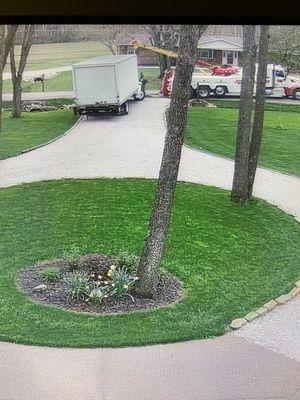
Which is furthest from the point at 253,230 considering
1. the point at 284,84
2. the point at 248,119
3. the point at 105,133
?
the point at 105,133

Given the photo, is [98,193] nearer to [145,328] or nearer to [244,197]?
[244,197]

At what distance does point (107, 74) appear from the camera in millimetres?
7117

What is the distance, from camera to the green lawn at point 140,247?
248 cm

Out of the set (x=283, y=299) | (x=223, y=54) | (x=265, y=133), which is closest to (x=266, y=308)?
(x=283, y=299)

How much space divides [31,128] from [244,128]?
145 inches

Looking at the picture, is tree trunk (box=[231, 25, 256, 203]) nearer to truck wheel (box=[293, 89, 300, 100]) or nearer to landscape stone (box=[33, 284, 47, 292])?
landscape stone (box=[33, 284, 47, 292])

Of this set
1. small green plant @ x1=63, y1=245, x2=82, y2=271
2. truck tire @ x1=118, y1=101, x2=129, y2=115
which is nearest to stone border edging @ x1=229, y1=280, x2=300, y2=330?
small green plant @ x1=63, y1=245, x2=82, y2=271

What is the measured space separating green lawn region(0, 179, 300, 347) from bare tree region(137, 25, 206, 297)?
228 millimetres

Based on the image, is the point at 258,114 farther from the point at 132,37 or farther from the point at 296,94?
the point at 296,94

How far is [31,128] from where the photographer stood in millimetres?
7238

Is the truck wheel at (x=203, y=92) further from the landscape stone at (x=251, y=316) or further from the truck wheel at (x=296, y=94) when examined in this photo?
the landscape stone at (x=251, y=316)

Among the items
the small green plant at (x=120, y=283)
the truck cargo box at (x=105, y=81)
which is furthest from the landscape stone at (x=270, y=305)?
the truck cargo box at (x=105, y=81)

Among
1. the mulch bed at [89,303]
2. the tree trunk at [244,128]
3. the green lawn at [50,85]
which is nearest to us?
the mulch bed at [89,303]

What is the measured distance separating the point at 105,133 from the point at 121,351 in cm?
491
